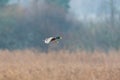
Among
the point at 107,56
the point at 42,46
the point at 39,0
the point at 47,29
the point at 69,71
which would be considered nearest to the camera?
the point at 69,71

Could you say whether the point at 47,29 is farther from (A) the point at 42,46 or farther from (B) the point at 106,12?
(B) the point at 106,12

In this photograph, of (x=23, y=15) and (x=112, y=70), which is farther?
(x=23, y=15)

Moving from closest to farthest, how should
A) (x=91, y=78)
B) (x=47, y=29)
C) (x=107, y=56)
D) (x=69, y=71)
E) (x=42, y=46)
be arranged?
(x=91, y=78) < (x=69, y=71) < (x=107, y=56) < (x=42, y=46) < (x=47, y=29)

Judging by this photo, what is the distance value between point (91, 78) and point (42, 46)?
10.1 meters

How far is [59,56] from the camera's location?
14.5 metres

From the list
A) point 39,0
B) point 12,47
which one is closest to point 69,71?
point 12,47

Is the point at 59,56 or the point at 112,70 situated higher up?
the point at 59,56

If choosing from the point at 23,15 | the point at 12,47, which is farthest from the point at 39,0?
the point at 12,47

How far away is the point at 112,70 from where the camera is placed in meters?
9.75

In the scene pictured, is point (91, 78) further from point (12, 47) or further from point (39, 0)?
point (39, 0)

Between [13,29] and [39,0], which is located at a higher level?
[39,0]

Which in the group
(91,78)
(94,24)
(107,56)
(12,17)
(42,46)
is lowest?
(91,78)

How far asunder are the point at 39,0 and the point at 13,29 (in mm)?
3013

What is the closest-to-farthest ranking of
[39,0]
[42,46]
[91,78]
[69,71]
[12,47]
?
[91,78]
[69,71]
[42,46]
[12,47]
[39,0]
